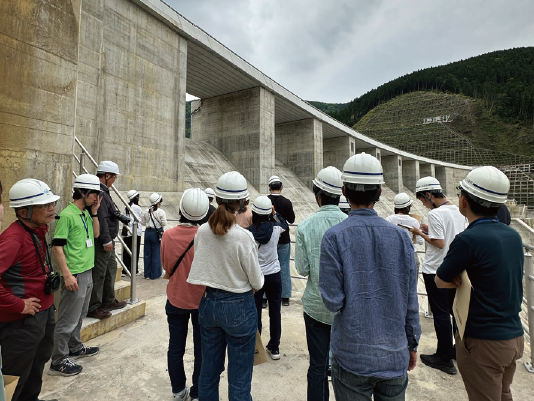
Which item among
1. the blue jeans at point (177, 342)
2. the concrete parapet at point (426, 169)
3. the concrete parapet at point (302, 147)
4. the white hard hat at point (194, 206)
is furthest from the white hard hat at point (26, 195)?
the concrete parapet at point (426, 169)

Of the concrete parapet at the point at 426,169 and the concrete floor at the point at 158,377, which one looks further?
the concrete parapet at the point at 426,169

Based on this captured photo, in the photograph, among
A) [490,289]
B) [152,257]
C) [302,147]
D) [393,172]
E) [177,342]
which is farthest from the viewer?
[393,172]

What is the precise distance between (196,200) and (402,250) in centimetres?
150

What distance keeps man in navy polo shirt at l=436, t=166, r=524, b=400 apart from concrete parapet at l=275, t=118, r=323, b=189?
2211 centimetres

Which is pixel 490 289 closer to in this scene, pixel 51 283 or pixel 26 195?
pixel 51 283

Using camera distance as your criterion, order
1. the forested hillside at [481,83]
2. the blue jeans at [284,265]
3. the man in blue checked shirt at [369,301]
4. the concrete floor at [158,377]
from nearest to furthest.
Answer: the man in blue checked shirt at [369,301] < the concrete floor at [158,377] < the blue jeans at [284,265] < the forested hillside at [481,83]

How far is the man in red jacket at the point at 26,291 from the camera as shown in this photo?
191cm

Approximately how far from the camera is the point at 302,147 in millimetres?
24703

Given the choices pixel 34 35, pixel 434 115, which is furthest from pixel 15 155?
pixel 434 115

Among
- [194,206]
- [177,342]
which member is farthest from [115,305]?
[194,206]

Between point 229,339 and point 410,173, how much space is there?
154ft

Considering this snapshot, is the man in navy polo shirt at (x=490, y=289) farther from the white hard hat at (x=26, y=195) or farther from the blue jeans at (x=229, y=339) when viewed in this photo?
the white hard hat at (x=26, y=195)

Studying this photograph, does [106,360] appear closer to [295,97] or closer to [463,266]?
[463,266]

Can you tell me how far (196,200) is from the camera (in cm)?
221
